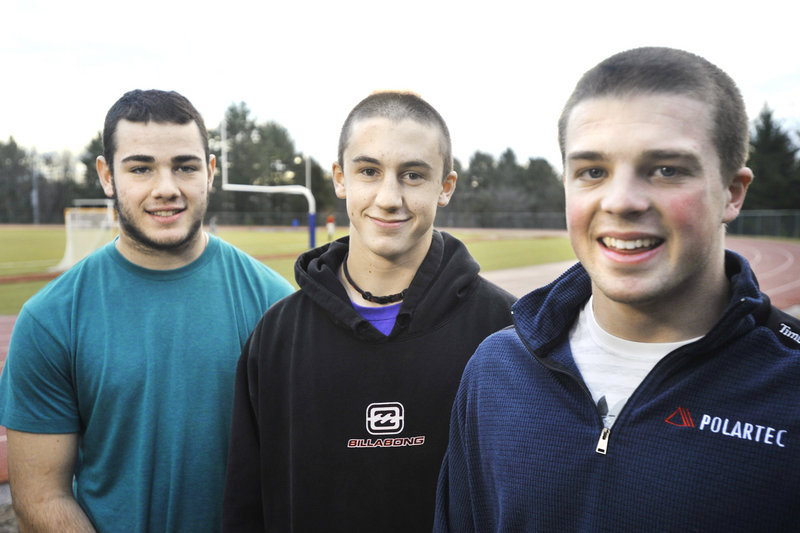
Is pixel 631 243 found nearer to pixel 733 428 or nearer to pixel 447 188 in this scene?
pixel 733 428

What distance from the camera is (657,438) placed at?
139 centimetres

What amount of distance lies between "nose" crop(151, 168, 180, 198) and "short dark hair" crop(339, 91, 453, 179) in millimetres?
678

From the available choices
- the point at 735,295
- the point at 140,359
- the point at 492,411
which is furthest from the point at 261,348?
the point at 735,295

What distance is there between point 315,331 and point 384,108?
879mm

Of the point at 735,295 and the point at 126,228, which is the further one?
the point at 126,228

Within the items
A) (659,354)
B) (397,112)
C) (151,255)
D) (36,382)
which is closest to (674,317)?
(659,354)

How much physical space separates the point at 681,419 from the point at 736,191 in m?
0.56

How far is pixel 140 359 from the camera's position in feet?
7.54

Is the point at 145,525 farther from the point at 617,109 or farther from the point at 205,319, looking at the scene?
the point at 617,109

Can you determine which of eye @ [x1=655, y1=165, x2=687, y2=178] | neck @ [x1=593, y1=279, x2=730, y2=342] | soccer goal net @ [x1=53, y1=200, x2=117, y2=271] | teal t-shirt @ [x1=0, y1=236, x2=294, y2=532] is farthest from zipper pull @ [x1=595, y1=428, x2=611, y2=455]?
soccer goal net @ [x1=53, y1=200, x2=117, y2=271]

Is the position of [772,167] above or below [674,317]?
above

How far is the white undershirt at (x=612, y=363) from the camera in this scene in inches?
58.7

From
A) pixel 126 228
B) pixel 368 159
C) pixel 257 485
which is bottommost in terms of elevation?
pixel 257 485

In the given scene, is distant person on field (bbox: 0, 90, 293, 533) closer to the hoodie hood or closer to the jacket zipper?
the hoodie hood
